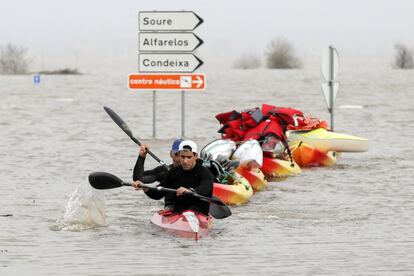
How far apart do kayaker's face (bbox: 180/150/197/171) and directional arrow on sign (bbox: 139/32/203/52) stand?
39.9ft

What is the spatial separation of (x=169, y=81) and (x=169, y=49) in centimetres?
65

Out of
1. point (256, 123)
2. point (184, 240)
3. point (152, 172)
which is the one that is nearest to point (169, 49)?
point (256, 123)

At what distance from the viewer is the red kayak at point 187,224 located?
15977 millimetres

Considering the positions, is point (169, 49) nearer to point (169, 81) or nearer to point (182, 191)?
point (169, 81)

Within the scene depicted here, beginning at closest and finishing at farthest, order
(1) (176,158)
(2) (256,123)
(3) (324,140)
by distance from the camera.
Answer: (1) (176,158) → (2) (256,123) → (3) (324,140)

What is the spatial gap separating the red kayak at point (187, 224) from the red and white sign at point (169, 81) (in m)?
12.0

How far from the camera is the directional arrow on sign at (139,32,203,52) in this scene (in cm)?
2844

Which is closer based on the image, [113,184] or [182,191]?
[182,191]

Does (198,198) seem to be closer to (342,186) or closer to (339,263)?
(339,263)

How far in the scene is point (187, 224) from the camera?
16.0 metres

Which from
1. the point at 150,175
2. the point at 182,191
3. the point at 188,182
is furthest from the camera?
the point at 150,175

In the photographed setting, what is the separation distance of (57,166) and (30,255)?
9.71 metres

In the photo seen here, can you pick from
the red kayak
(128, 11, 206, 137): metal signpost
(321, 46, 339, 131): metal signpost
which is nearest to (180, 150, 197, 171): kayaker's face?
the red kayak

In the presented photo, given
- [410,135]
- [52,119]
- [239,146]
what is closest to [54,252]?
[239,146]
